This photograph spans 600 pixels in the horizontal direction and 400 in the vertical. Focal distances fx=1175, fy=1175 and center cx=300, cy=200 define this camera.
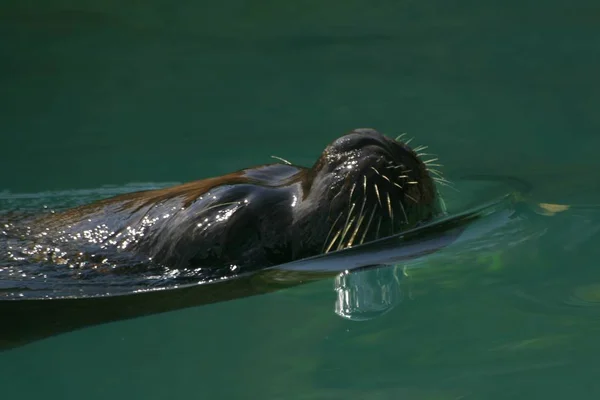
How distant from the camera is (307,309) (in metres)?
4.59

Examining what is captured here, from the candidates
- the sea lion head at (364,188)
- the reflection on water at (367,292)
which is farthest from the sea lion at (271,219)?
the reflection on water at (367,292)

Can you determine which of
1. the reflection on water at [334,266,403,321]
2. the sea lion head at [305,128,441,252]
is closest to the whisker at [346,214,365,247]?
the sea lion head at [305,128,441,252]

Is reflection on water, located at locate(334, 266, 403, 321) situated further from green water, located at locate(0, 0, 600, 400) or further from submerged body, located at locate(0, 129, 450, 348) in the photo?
submerged body, located at locate(0, 129, 450, 348)

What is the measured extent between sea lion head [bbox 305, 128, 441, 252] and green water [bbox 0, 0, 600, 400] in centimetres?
28

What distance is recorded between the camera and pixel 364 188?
4.88 meters

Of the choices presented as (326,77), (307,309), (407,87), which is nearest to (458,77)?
(407,87)

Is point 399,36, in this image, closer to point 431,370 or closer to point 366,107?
point 366,107

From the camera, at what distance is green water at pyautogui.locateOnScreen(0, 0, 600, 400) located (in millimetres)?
4074

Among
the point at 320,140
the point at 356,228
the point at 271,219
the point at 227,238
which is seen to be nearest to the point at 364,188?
the point at 356,228

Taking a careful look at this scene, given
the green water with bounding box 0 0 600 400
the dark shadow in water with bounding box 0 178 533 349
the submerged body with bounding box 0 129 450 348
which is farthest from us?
the submerged body with bounding box 0 129 450 348

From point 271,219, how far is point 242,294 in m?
0.36

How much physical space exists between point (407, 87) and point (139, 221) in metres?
4.19

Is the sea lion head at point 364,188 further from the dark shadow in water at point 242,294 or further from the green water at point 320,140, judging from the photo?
the green water at point 320,140

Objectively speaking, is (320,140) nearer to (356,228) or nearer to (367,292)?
(356,228)
